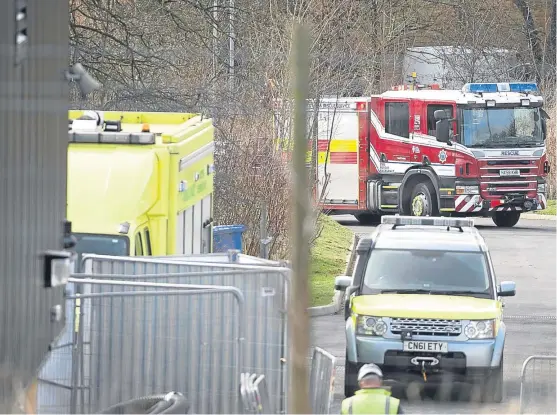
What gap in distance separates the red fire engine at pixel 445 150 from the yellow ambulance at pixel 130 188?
14.2 metres

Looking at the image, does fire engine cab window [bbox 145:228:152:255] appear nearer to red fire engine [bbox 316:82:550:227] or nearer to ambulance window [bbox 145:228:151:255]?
ambulance window [bbox 145:228:151:255]

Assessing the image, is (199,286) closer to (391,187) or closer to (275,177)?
(275,177)

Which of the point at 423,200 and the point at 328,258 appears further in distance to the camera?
the point at 423,200

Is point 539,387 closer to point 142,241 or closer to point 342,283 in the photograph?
point 342,283

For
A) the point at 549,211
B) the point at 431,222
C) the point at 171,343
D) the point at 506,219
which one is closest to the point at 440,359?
the point at 431,222

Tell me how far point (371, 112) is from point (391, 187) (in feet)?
6.55

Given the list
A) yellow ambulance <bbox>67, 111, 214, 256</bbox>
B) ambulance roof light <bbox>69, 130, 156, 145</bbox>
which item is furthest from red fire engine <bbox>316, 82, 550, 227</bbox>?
ambulance roof light <bbox>69, 130, 156, 145</bbox>

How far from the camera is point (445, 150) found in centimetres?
2723

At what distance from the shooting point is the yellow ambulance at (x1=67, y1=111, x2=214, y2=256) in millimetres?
11023

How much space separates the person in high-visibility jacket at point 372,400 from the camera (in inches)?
324

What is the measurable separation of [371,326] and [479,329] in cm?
110

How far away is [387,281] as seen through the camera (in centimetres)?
1260

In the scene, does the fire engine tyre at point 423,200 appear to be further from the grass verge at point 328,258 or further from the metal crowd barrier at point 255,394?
the metal crowd barrier at point 255,394

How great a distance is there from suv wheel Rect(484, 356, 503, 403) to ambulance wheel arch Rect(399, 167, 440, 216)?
15.7m
